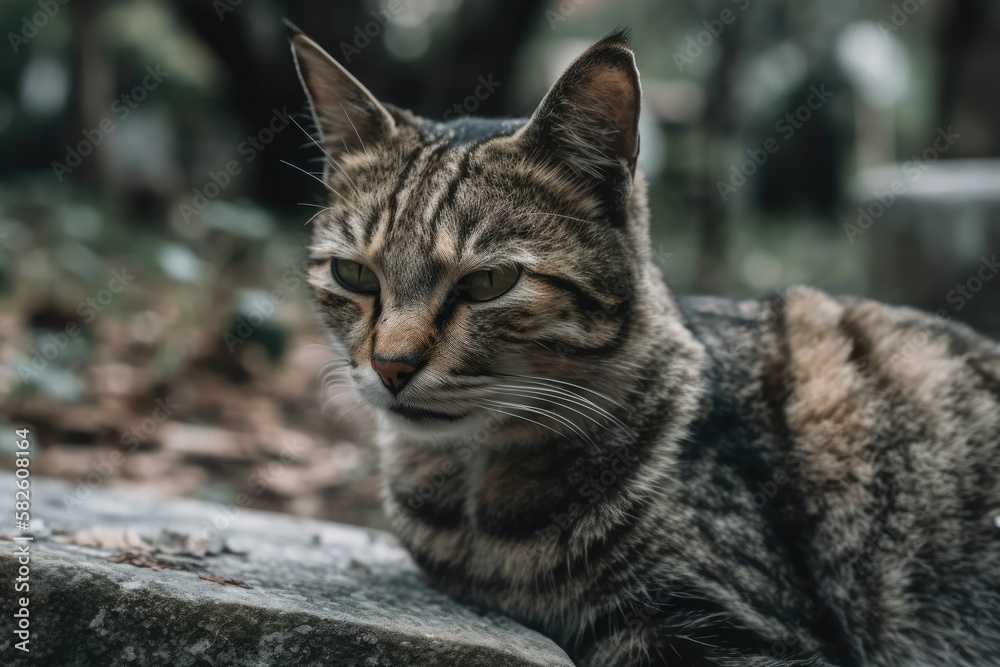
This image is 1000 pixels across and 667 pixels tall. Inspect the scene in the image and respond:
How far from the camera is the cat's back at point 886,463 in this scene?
2.66m

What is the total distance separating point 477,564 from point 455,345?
71 cm

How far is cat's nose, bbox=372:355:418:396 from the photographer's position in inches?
92.4

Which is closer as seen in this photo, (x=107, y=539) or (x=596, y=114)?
(x=596, y=114)

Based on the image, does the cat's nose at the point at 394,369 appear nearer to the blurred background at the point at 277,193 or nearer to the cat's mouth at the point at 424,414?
the cat's mouth at the point at 424,414

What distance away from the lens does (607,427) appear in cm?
266

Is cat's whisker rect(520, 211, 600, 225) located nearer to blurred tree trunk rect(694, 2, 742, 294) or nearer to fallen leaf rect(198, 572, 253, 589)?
fallen leaf rect(198, 572, 253, 589)

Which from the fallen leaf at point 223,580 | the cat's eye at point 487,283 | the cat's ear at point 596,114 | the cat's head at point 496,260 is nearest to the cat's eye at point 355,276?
the cat's head at point 496,260

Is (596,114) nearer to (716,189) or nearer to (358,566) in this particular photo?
(358,566)

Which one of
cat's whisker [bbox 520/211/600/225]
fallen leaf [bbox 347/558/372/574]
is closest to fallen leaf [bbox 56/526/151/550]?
fallen leaf [bbox 347/558/372/574]

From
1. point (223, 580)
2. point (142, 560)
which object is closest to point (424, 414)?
point (223, 580)

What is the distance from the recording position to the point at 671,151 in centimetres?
1430

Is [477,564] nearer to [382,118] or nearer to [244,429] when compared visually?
[382,118]

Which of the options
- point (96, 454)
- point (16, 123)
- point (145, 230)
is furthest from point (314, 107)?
point (16, 123)

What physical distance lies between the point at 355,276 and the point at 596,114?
2.75 feet
